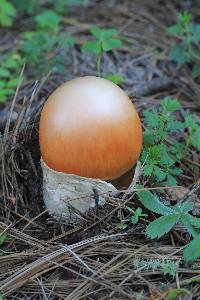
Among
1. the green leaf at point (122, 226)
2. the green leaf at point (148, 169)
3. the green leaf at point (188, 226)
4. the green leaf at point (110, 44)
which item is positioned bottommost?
the green leaf at point (122, 226)

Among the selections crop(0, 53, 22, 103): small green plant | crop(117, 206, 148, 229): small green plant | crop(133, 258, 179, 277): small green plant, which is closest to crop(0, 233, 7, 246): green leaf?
crop(117, 206, 148, 229): small green plant

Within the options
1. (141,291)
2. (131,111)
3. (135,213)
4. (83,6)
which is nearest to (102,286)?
(141,291)

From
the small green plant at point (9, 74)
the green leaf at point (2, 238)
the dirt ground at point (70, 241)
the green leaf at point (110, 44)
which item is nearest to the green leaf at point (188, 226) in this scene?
the dirt ground at point (70, 241)

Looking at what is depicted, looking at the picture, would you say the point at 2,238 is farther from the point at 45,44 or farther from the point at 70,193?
the point at 45,44

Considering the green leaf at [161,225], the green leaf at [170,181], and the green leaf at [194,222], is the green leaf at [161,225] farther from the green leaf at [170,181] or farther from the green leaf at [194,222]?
the green leaf at [170,181]

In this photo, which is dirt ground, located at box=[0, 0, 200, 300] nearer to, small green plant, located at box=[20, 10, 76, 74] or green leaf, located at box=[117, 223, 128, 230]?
green leaf, located at box=[117, 223, 128, 230]

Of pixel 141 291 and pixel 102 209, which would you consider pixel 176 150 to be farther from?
pixel 141 291
